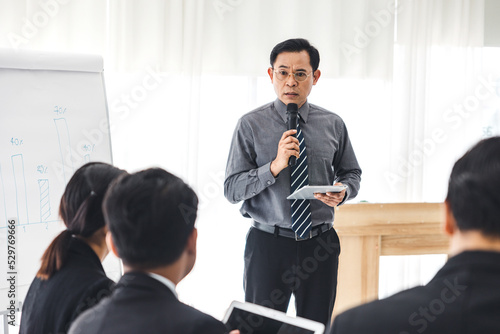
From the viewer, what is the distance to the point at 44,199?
2436 millimetres

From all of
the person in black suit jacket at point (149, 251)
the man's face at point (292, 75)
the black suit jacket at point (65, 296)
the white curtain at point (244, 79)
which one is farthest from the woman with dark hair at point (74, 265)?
the white curtain at point (244, 79)

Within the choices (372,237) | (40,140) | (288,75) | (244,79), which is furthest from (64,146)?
(372,237)

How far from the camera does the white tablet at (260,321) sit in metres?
1.32

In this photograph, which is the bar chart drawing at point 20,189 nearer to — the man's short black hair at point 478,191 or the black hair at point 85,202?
the black hair at point 85,202

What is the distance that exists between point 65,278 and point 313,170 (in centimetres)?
137

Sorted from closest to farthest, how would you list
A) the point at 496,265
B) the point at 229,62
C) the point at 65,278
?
the point at 496,265, the point at 65,278, the point at 229,62

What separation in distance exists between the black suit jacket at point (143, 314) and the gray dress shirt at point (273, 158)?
1280 millimetres

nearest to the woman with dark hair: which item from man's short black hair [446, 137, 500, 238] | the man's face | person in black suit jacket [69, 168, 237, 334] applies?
person in black suit jacket [69, 168, 237, 334]

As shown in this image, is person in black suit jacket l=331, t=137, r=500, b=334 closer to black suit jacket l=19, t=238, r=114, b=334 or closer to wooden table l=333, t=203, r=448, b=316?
black suit jacket l=19, t=238, r=114, b=334

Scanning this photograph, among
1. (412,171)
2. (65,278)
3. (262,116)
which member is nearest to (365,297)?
(412,171)

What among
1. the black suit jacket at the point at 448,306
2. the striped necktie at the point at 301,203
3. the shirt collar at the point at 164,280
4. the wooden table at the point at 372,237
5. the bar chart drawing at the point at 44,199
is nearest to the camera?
the black suit jacket at the point at 448,306

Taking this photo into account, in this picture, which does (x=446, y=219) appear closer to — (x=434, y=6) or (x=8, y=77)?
(x=8, y=77)

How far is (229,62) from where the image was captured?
3561 mm

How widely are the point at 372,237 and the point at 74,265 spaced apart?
7.49 feet
